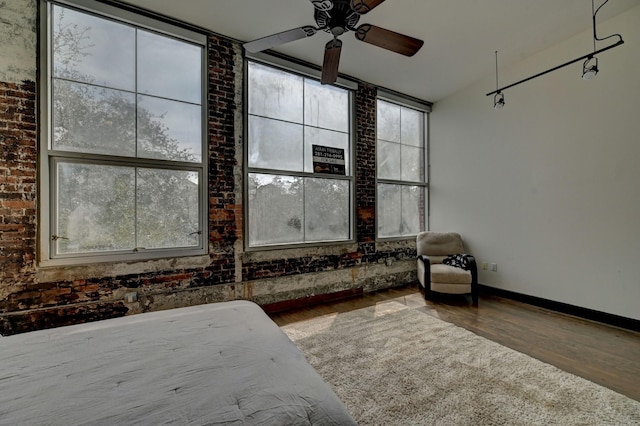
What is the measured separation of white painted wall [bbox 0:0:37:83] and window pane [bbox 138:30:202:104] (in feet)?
2.68

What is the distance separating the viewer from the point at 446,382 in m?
2.06

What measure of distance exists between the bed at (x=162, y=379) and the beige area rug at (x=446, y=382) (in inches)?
35.0

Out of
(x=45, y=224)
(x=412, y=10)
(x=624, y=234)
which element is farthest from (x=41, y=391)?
(x=624, y=234)

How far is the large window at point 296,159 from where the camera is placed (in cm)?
360

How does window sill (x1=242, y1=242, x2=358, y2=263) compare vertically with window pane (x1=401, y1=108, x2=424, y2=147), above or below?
below

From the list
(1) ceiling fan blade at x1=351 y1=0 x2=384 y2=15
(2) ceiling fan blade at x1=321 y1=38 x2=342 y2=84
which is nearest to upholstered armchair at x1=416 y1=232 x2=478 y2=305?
(2) ceiling fan blade at x1=321 y1=38 x2=342 y2=84

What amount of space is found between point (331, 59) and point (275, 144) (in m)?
1.48

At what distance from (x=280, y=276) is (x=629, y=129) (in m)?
4.43

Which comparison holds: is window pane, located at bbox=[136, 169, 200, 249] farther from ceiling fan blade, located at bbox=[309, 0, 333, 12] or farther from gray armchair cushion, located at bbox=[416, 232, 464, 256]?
gray armchair cushion, located at bbox=[416, 232, 464, 256]

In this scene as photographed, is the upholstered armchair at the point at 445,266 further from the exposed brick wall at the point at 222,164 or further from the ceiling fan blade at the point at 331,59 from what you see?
the ceiling fan blade at the point at 331,59

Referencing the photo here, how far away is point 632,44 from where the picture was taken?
298 centimetres

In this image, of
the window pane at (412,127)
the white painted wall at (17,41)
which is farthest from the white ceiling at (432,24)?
the window pane at (412,127)

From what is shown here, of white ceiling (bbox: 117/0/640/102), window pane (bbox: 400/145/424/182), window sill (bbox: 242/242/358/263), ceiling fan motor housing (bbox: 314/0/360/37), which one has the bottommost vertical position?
window sill (bbox: 242/242/358/263)

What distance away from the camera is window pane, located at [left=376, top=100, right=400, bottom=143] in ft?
15.7
